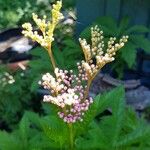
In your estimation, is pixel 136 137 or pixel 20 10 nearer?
pixel 136 137

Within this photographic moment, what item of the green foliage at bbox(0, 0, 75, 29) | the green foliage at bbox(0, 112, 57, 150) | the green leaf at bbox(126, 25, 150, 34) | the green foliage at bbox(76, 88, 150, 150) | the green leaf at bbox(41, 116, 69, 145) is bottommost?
the green foliage at bbox(0, 0, 75, 29)

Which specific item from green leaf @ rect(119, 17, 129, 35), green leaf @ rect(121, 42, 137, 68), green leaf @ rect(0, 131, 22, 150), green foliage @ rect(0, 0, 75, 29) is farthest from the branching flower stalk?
green foliage @ rect(0, 0, 75, 29)

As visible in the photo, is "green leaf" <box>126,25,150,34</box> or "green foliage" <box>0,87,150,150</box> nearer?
"green foliage" <box>0,87,150,150</box>

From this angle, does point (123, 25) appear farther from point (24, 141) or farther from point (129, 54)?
point (24, 141)

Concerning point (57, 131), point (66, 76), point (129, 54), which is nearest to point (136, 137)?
point (57, 131)

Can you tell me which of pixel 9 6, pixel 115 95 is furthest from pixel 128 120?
pixel 9 6

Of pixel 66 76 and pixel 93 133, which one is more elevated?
pixel 66 76

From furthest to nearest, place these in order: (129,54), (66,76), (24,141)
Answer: (129,54) < (24,141) < (66,76)

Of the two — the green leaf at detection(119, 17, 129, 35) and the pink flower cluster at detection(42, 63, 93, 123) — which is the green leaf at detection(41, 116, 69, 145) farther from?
the green leaf at detection(119, 17, 129, 35)
